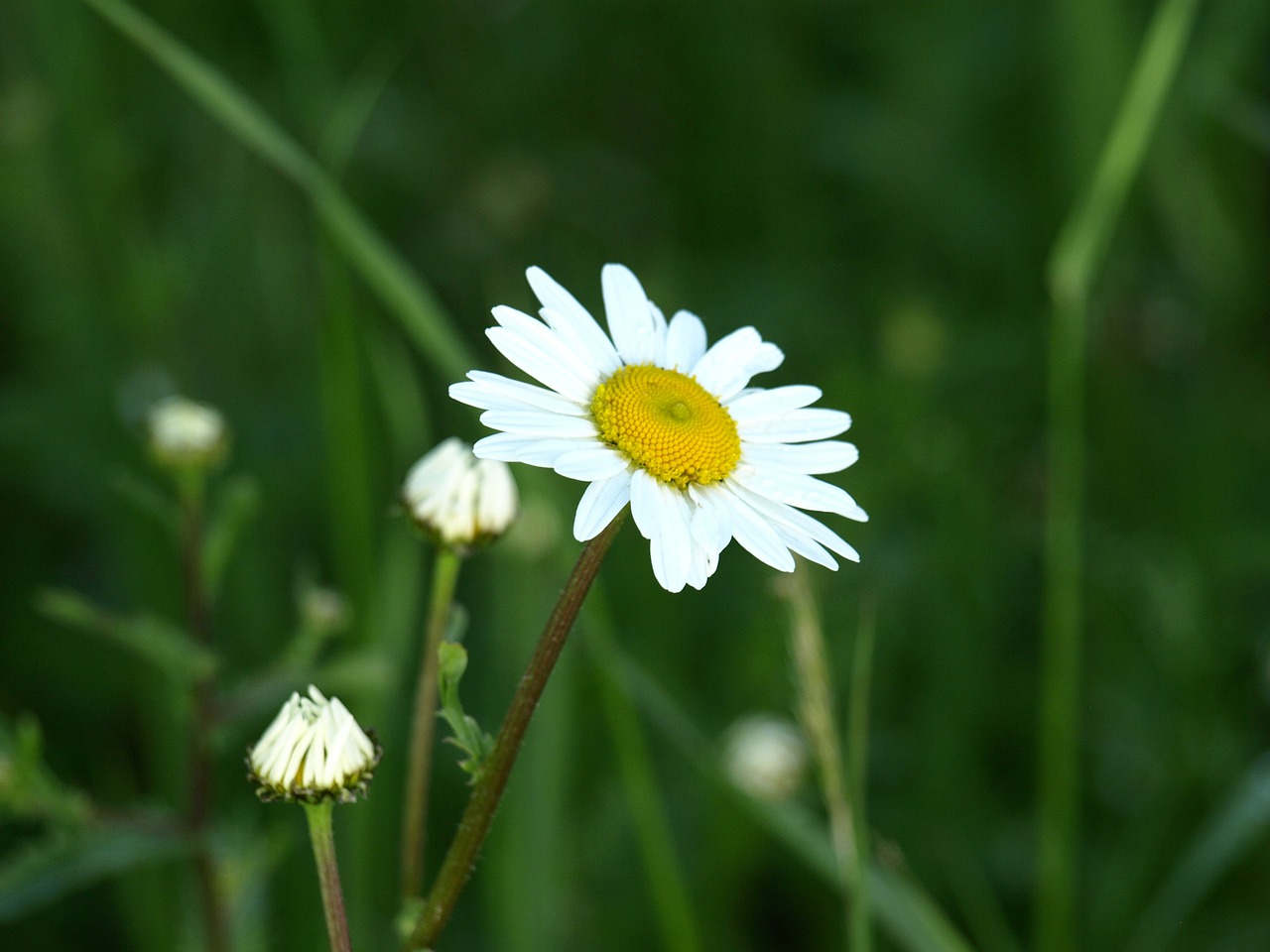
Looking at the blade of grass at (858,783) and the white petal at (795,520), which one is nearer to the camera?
the white petal at (795,520)

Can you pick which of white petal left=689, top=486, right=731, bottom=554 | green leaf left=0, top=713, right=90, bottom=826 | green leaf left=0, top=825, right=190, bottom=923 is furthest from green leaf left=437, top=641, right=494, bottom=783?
green leaf left=0, top=825, right=190, bottom=923

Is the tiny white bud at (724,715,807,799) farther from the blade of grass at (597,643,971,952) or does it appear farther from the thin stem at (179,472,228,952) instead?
the thin stem at (179,472,228,952)

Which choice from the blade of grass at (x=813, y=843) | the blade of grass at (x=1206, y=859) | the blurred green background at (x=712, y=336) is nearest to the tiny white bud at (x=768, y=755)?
the blurred green background at (x=712, y=336)

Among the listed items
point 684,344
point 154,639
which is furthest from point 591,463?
point 154,639

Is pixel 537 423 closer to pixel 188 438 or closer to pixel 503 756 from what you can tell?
pixel 503 756

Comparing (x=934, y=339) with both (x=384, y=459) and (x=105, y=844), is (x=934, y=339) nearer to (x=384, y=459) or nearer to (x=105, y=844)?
(x=384, y=459)

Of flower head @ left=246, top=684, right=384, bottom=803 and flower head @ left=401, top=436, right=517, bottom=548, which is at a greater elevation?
flower head @ left=401, top=436, right=517, bottom=548

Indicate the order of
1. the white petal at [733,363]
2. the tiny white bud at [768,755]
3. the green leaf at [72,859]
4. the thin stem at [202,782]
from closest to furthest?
the white petal at [733,363] < the green leaf at [72,859] < the thin stem at [202,782] < the tiny white bud at [768,755]

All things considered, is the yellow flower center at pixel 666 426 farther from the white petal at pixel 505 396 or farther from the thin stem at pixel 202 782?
the thin stem at pixel 202 782

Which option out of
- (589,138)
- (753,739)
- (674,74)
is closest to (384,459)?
(753,739)
